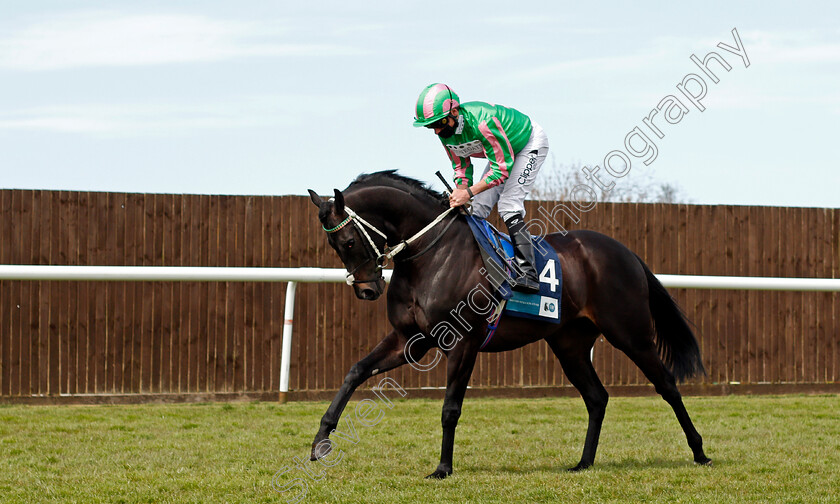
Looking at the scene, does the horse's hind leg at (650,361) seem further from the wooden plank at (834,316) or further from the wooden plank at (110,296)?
the wooden plank at (834,316)

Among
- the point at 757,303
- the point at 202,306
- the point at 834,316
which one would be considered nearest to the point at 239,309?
the point at 202,306

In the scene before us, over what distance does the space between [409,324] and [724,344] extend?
5452 millimetres

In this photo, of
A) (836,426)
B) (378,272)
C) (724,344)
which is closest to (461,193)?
(378,272)

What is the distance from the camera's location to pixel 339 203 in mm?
4879

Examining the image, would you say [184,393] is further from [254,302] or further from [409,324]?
[409,324]

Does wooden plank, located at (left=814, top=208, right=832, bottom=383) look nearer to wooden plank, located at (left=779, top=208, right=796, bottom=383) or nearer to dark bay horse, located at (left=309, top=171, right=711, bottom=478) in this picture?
wooden plank, located at (left=779, top=208, right=796, bottom=383)

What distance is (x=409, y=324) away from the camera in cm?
514

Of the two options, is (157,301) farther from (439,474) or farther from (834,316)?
(834,316)

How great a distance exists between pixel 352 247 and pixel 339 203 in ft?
0.79

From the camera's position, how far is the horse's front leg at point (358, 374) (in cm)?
499

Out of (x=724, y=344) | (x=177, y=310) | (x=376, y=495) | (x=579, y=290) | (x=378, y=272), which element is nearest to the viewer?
(x=376, y=495)

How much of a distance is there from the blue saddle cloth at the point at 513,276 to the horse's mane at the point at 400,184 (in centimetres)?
22

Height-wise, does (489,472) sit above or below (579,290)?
below

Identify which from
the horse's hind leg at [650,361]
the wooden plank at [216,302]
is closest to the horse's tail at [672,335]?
the horse's hind leg at [650,361]
